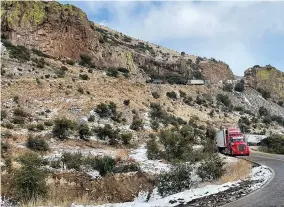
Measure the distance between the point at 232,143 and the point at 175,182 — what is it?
72.6 feet

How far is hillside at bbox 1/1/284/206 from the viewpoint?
842 inches

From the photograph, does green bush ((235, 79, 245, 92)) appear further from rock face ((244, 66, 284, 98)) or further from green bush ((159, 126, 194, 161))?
green bush ((159, 126, 194, 161))

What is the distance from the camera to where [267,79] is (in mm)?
115750

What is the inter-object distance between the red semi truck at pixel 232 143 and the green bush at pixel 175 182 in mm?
20436

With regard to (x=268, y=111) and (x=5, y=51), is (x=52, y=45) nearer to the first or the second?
(x=5, y=51)

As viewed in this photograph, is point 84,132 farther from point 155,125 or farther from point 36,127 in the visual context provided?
point 155,125

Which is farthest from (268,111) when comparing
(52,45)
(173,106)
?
(52,45)

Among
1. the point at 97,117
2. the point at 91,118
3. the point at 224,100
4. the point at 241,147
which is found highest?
the point at 224,100

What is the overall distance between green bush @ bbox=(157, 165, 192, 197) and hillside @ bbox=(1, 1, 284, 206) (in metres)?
0.05

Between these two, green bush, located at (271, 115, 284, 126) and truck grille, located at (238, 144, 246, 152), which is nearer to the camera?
truck grille, located at (238, 144, 246, 152)

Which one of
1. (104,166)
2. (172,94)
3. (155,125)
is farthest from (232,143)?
(172,94)

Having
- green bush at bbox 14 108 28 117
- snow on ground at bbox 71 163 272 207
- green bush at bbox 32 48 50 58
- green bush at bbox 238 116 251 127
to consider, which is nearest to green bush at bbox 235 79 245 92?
green bush at bbox 238 116 251 127

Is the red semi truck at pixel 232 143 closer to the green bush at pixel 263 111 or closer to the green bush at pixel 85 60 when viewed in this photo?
the green bush at pixel 85 60

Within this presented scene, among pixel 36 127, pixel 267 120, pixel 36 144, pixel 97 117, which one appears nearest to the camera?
pixel 36 144
